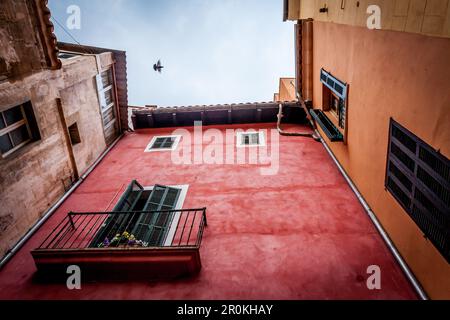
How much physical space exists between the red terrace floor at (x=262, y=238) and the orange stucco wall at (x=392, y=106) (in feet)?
1.93

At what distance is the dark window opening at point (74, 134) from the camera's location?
9363 millimetres

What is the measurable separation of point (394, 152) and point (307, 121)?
693 cm

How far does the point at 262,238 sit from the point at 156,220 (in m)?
2.47

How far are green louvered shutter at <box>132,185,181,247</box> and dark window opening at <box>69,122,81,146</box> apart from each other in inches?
137

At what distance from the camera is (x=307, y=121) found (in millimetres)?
12281

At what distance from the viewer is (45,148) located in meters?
7.83

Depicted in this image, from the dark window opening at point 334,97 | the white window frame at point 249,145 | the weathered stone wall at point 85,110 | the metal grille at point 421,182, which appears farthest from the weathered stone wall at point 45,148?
the metal grille at point 421,182

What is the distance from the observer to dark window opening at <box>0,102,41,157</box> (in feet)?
22.5

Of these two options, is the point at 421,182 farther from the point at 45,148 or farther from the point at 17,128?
the point at 17,128

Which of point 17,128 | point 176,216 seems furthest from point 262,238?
point 17,128

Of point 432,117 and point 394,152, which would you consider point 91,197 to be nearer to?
point 394,152

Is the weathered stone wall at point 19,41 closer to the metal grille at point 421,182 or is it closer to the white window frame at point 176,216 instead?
the white window frame at point 176,216

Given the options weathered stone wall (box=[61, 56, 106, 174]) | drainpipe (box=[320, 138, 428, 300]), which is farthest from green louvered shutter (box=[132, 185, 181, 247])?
drainpipe (box=[320, 138, 428, 300])
